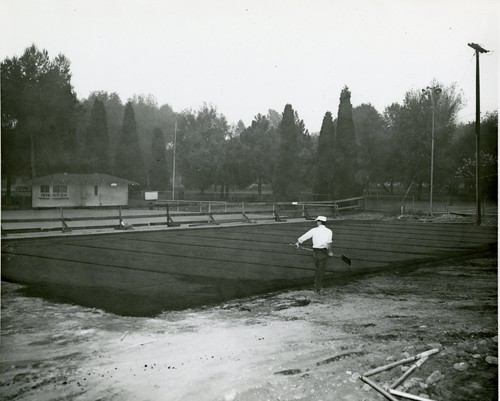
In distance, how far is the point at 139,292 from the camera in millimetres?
9172

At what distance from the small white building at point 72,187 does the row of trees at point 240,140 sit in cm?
46

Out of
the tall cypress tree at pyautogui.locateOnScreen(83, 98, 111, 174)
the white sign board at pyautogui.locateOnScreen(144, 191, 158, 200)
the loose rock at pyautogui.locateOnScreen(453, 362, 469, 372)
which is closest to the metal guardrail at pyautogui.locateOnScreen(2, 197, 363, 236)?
the white sign board at pyautogui.locateOnScreen(144, 191, 158, 200)

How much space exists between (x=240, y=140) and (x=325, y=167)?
10.4 feet

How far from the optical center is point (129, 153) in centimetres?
1884

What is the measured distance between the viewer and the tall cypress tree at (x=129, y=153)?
50.1 feet

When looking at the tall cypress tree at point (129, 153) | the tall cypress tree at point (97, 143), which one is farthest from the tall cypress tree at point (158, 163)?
the tall cypress tree at point (97, 143)

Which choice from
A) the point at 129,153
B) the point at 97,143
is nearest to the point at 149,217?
the point at 129,153

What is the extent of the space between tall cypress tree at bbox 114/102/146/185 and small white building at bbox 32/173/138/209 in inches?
18.3

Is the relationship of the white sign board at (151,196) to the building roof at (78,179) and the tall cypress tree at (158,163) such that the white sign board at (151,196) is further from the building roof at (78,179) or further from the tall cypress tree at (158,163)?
the building roof at (78,179)

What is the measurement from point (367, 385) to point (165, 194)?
3081 cm

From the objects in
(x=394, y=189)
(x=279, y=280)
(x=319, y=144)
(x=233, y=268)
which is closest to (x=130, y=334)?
(x=279, y=280)

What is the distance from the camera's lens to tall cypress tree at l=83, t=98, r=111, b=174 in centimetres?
1262

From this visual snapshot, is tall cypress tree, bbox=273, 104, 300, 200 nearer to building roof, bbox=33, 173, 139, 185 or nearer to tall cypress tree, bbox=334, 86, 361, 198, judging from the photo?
tall cypress tree, bbox=334, 86, 361, 198

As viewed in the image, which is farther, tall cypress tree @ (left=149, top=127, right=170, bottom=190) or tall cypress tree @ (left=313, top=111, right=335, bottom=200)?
tall cypress tree @ (left=149, top=127, right=170, bottom=190)
